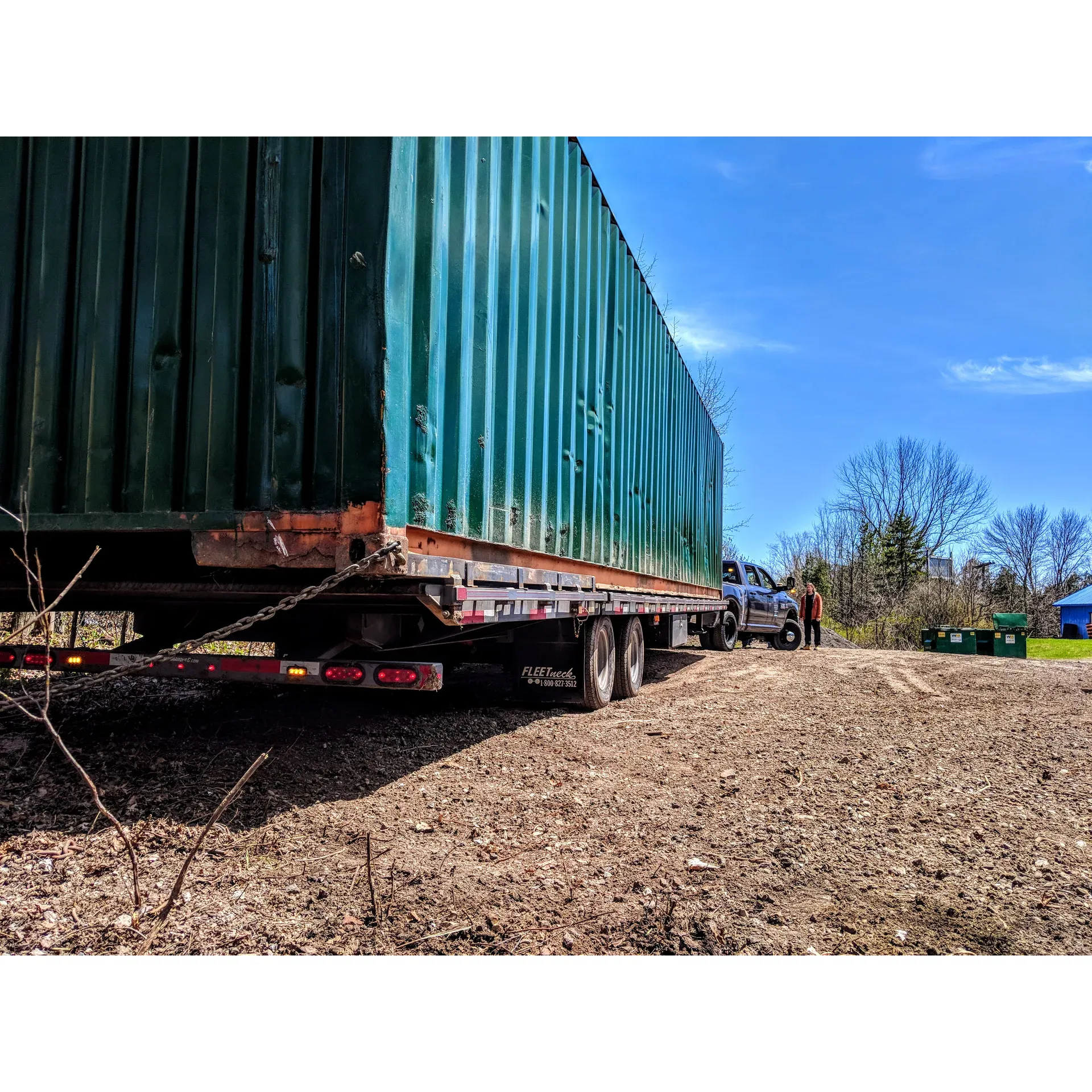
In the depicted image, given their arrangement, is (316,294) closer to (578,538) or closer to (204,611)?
(204,611)

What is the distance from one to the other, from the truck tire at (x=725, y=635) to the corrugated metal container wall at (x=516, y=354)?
6523 mm

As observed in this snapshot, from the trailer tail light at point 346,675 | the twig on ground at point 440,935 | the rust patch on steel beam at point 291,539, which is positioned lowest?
the twig on ground at point 440,935

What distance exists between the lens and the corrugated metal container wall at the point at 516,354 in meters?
3.57

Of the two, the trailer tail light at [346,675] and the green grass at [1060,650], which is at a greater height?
the trailer tail light at [346,675]

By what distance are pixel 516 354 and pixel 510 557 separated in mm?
1231

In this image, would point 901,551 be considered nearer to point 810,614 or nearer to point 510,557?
point 810,614

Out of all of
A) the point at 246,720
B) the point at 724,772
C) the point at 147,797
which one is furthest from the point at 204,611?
the point at 724,772

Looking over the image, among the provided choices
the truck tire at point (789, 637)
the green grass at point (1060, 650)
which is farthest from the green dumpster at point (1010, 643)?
the truck tire at point (789, 637)

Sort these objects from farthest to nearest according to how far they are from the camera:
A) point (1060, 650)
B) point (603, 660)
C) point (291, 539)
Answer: point (1060, 650)
point (603, 660)
point (291, 539)

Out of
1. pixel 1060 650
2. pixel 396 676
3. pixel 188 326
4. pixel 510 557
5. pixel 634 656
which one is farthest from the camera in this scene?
pixel 1060 650

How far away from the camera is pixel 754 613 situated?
1598cm

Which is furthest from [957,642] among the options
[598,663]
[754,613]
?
[598,663]

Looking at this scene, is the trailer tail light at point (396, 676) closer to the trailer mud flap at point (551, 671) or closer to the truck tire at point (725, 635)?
the trailer mud flap at point (551, 671)

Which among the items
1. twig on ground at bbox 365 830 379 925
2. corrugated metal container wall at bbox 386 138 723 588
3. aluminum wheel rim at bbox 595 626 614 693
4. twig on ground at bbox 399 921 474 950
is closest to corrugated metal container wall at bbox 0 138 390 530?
corrugated metal container wall at bbox 386 138 723 588
